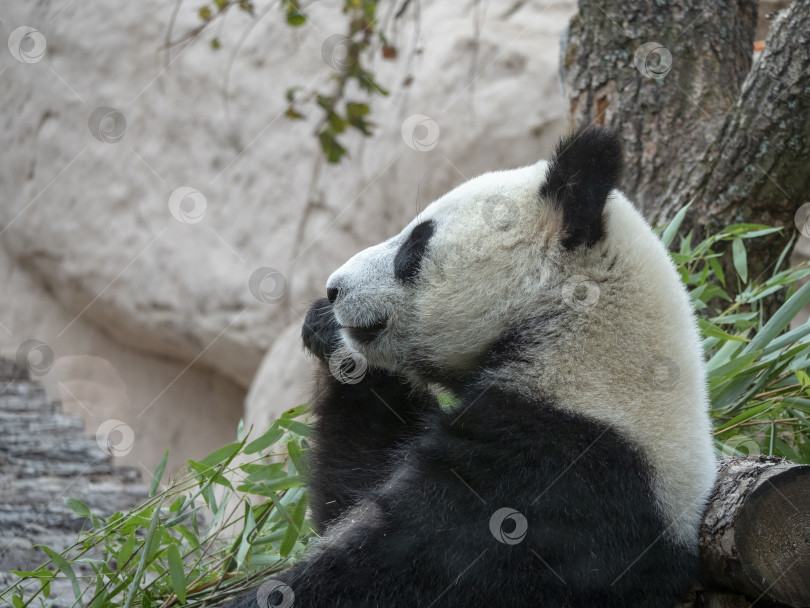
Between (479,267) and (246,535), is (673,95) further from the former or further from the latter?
(246,535)

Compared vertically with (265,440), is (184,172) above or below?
below

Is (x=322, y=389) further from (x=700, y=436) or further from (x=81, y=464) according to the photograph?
(x=81, y=464)

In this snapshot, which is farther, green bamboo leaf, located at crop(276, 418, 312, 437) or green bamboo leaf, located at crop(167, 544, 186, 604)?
green bamboo leaf, located at crop(276, 418, 312, 437)

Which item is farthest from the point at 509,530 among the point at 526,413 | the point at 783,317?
the point at 783,317

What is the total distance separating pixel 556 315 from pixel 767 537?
552 millimetres

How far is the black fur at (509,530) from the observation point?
1.50 m

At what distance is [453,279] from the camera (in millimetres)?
1846

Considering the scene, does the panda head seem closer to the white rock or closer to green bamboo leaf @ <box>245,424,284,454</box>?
green bamboo leaf @ <box>245,424,284,454</box>

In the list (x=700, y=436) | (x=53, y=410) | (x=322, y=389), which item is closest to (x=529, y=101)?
(x=53, y=410)

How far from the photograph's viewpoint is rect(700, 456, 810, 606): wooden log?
1.43m

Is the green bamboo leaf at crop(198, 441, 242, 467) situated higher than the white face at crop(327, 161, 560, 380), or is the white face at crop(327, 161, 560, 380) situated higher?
the white face at crop(327, 161, 560, 380)

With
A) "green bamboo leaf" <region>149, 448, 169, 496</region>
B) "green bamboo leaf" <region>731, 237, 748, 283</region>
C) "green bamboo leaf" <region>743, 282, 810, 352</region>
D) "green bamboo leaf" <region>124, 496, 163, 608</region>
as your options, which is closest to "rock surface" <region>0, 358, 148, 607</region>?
"green bamboo leaf" <region>149, 448, 169, 496</region>

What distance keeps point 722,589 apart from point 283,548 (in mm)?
908

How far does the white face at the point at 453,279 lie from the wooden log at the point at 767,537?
544 millimetres
